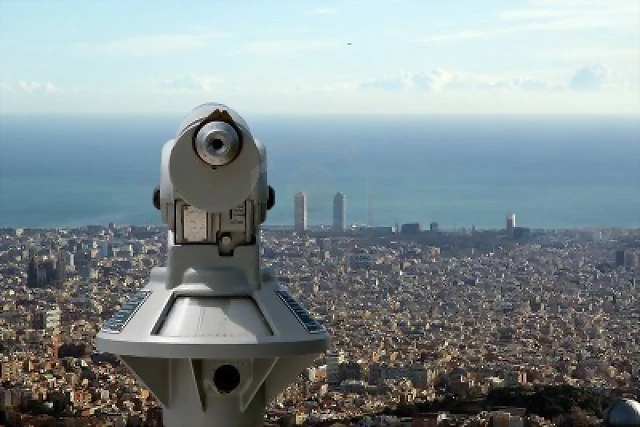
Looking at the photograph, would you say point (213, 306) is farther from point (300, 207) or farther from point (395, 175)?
point (395, 175)

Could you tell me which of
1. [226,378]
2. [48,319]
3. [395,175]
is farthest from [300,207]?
[395,175]

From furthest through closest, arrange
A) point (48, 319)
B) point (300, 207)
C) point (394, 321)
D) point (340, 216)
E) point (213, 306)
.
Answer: point (394, 321) < point (340, 216) < point (48, 319) < point (300, 207) < point (213, 306)

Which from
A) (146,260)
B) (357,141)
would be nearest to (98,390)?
(146,260)

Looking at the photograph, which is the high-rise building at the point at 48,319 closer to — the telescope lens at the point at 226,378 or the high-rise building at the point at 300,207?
the high-rise building at the point at 300,207

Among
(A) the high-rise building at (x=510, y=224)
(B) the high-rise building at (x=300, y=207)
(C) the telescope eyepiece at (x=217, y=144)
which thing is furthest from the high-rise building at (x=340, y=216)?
(C) the telescope eyepiece at (x=217, y=144)

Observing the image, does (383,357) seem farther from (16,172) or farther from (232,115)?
(16,172)

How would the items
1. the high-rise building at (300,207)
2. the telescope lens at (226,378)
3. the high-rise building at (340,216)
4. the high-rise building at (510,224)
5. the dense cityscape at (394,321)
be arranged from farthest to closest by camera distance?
1. the high-rise building at (510,224)
2. the high-rise building at (340,216)
3. the dense cityscape at (394,321)
4. the high-rise building at (300,207)
5. the telescope lens at (226,378)

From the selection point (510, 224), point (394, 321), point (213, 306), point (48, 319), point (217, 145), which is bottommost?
point (394, 321)

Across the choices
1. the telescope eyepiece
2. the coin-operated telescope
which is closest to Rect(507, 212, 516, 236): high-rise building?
the coin-operated telescope
